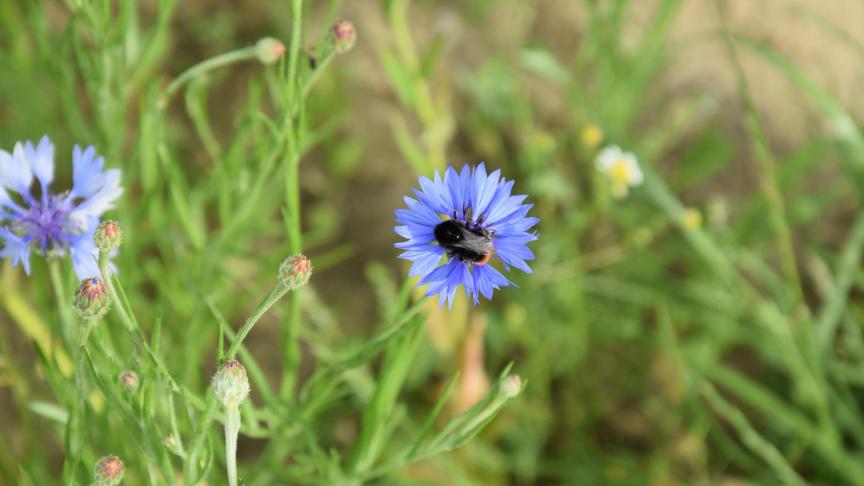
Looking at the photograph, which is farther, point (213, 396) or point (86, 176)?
point (86, 176)

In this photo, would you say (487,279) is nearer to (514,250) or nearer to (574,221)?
(514,250)

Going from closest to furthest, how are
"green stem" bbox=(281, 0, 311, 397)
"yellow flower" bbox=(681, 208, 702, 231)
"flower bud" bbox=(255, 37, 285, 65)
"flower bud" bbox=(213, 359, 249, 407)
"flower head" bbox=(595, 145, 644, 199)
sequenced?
"flower bud" bbox=(213, 359, 249, 407)
"green stem" bbox=(281, 0, 311, 397)
"flower bud" bbox=(255, 37, 285, 65)
"yellow flower" bbox=(681, 208, 702, 231)
"flower head" bbox=(595, 145, 644, 199)

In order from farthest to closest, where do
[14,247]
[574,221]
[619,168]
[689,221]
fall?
[574,221] < [619,168] < [689,221] < [14,247]

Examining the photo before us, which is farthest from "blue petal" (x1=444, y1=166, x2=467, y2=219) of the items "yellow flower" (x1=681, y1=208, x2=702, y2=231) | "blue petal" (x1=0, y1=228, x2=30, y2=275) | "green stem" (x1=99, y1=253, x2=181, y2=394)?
"yellow flower" (x1=681, y1=208, x2=702, y2=231)

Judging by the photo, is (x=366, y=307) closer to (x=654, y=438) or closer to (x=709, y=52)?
(x=654, y=438)

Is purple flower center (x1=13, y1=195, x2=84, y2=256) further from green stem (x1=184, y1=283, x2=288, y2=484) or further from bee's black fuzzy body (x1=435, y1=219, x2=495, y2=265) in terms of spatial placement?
bee's black fuzzy body (x1=435, y1=219, x2=495, y2=265)

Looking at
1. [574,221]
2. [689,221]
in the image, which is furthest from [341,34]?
[574,221]

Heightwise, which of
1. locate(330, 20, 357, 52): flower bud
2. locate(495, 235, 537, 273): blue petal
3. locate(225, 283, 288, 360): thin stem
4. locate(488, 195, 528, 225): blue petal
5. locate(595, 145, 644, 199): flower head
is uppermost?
locate(595, 145, 644, 199): flower head
